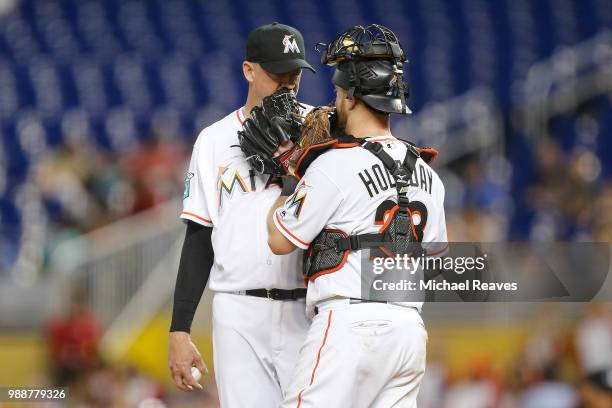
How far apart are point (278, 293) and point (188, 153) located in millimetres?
5653

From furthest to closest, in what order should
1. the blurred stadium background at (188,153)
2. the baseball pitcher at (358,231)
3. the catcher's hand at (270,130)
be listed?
the blurred stadium background at (188,153), the catcher's hand at (270,130), the baseball pitcher at (358,231)

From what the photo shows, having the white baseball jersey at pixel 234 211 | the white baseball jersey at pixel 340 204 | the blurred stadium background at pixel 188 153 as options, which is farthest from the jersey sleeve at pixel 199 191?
the blurred stadium background at pixel 188 153

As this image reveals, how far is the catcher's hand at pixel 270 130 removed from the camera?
3.32 m

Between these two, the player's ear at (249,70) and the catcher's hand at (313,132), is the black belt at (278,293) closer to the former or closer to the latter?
the catcher's hand at (313,132)

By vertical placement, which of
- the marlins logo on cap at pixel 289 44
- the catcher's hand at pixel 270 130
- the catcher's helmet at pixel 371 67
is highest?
the marlins logo on cap at pixel 289 44

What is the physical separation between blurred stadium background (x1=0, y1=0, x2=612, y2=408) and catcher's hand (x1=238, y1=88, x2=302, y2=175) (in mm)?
2681

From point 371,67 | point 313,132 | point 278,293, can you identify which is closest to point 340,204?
point 313,132

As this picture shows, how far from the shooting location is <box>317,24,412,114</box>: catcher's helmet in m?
3.12

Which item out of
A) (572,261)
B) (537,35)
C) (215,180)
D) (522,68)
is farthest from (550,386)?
(537,35)

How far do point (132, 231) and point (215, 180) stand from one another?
4.27 metres

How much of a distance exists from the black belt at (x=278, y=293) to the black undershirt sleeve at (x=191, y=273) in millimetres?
199

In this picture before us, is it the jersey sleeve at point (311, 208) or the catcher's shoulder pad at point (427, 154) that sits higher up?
the catcher's shoulder pad at point (427, 154)

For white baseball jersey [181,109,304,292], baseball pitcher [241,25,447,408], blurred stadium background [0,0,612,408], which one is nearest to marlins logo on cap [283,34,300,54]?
white baseball jersey [181,109,304,292]

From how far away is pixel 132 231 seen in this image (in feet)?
25.2
